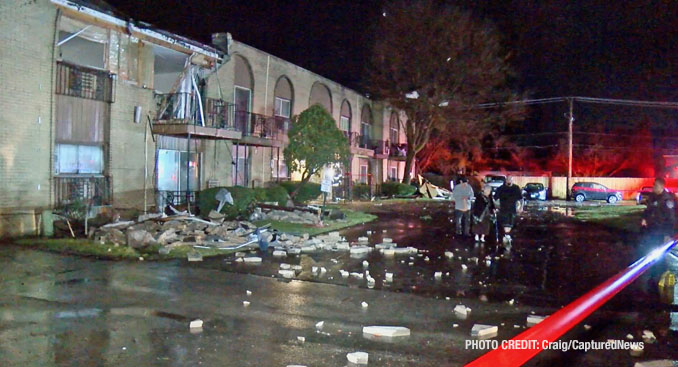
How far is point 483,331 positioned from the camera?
22.5ft

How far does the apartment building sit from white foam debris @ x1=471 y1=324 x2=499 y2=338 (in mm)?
12059

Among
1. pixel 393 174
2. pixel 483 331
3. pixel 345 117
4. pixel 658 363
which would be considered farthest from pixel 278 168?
pixel 658 363

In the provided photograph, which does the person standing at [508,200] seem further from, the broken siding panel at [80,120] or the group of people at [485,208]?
the broken siding panel at [80,120]

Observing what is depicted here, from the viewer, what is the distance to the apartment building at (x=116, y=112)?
15.0m

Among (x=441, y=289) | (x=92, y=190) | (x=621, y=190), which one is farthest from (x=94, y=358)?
(x=621, y=190)

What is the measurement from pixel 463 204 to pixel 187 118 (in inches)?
380

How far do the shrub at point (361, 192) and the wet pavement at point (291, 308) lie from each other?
2380 cm

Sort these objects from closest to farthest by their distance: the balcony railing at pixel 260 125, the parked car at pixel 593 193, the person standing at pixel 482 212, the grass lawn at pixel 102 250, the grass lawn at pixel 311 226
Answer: the grass lawn at pixel 102 250, the person standing at pixel 482 212, the grass lawn at pixel 311 226, the balcony railing at pixel 260 125, the parked car at pixel 593 193

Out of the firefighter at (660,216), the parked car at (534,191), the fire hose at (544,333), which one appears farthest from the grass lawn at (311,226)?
the parked car at (534,191)

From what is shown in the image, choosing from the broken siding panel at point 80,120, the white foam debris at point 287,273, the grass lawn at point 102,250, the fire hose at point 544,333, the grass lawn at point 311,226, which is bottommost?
the white foam debris at point 287,273

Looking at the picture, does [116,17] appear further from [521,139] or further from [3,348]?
[521,139]

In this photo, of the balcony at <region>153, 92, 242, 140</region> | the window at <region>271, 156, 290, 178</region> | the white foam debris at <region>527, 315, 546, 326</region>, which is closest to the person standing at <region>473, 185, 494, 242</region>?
the white foam debris at <region>527, 315, 546, 326</region>

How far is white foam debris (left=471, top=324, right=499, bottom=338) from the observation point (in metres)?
6.85

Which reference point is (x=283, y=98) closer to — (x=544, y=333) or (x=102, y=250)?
(x=102, y=250)
